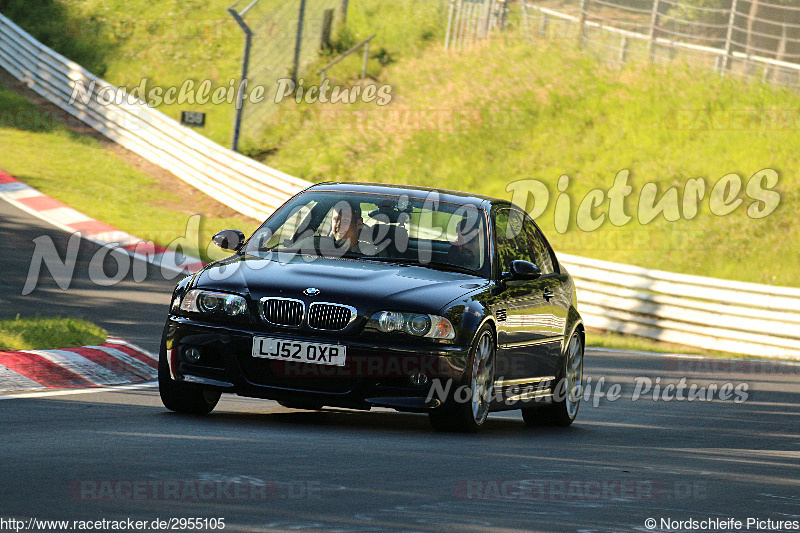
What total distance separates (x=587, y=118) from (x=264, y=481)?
25.2m

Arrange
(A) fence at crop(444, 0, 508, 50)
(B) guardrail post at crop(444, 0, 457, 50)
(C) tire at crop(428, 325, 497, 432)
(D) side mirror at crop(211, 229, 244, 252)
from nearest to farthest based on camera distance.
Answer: (C) tire at crop(428, 325, 497, 432) → (D) side mirror at crop(211, 229, 244, 252) → (A) fence at crop(444, 0, 508, 50) → (B) guardrail post at crop(444, 0, 457, 50)

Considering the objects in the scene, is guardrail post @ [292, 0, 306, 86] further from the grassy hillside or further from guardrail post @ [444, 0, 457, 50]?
guardrail post @ [444, 0, 457, 50]

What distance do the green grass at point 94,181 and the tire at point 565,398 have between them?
11.3 m

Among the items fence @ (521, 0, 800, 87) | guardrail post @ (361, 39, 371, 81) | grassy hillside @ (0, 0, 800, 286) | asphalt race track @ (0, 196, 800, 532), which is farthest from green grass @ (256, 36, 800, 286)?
asphalt race track @ (0, 196, 800, 532)

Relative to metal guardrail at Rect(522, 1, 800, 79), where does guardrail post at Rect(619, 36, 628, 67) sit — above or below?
below

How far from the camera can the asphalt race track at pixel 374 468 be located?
579 centimetres

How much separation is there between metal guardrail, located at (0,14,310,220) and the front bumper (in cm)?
1565

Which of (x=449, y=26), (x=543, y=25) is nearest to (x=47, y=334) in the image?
(x=543, y=25)

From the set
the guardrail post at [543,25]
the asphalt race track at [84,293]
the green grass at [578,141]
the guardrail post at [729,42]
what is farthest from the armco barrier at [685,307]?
the guardrail post at [543,25]

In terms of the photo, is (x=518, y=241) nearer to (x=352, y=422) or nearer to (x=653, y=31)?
(x=352, y=422)

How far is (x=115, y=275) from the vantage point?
17.9m

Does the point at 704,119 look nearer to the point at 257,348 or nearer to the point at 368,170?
the point at 368,170

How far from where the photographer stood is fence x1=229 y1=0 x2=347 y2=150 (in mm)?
32344

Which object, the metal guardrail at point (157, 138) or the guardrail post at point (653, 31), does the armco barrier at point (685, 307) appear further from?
the guardrail post at point (653, 31)
